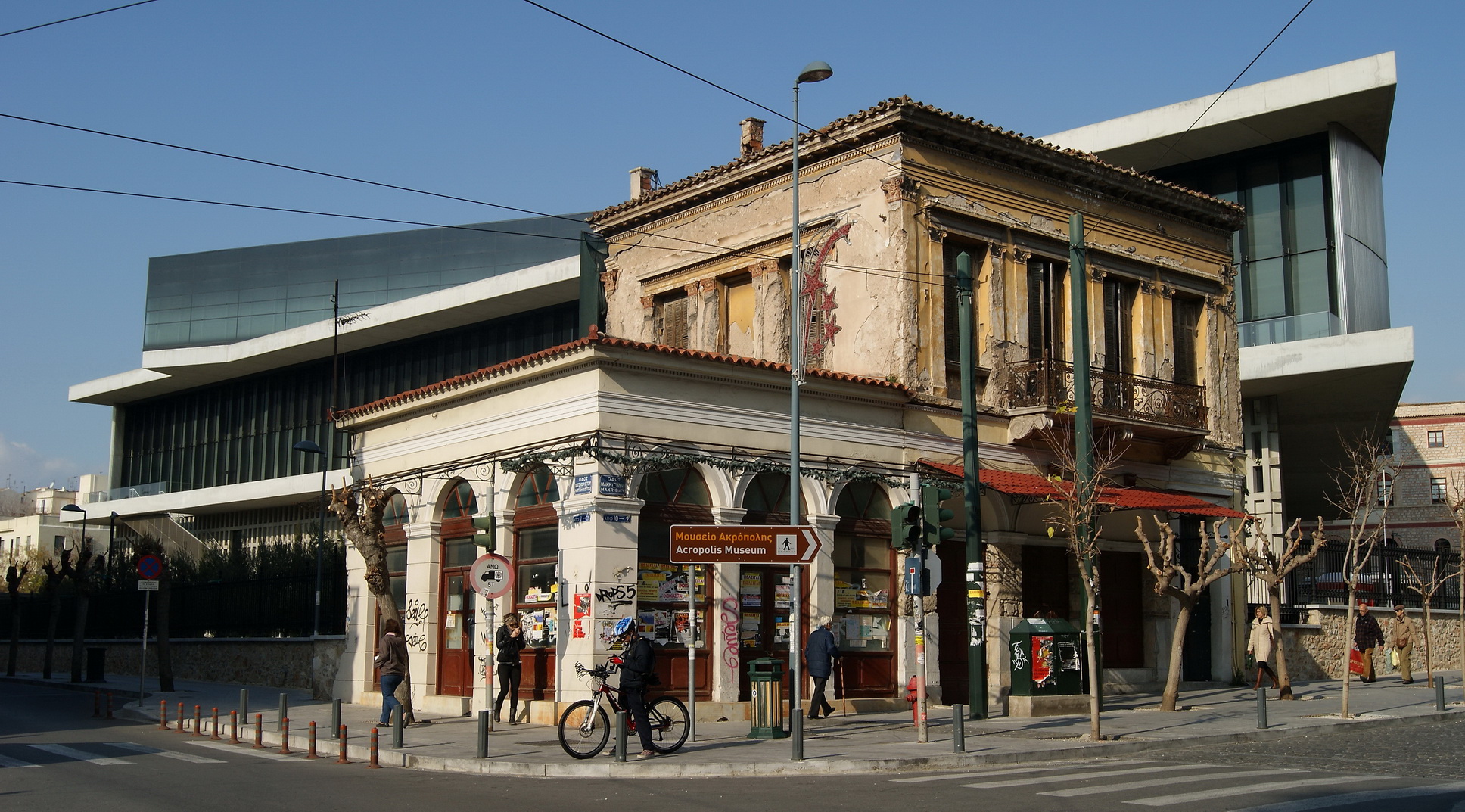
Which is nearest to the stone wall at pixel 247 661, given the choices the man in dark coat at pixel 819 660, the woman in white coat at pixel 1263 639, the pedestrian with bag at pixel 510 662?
the pedestrian with bag at pixel 510 662

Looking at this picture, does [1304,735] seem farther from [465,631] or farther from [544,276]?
[544,276]

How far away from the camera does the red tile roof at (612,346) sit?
18750 mm

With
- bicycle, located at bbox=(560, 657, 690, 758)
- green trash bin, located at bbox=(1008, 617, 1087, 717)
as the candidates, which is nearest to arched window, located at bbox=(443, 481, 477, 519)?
bicycle, located at bbox=(560, 657, 690, 758)

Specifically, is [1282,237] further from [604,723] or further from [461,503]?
[604,723]

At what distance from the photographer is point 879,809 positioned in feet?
35.4

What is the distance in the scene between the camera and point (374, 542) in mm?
19656

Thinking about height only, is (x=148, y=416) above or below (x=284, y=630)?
above

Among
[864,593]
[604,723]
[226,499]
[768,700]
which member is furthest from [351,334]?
[604,723]

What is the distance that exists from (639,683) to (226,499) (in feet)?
140

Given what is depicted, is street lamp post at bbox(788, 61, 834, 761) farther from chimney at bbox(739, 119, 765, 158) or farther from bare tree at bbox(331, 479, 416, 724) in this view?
chimney at bbox(739, 119, 765, 158)

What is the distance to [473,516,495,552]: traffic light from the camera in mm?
19203

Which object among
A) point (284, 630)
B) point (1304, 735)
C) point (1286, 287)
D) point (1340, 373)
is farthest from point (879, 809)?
point (1286, 287)

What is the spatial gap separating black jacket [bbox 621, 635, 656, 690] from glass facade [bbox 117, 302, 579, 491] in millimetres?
30047

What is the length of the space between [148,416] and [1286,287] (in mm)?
50219
